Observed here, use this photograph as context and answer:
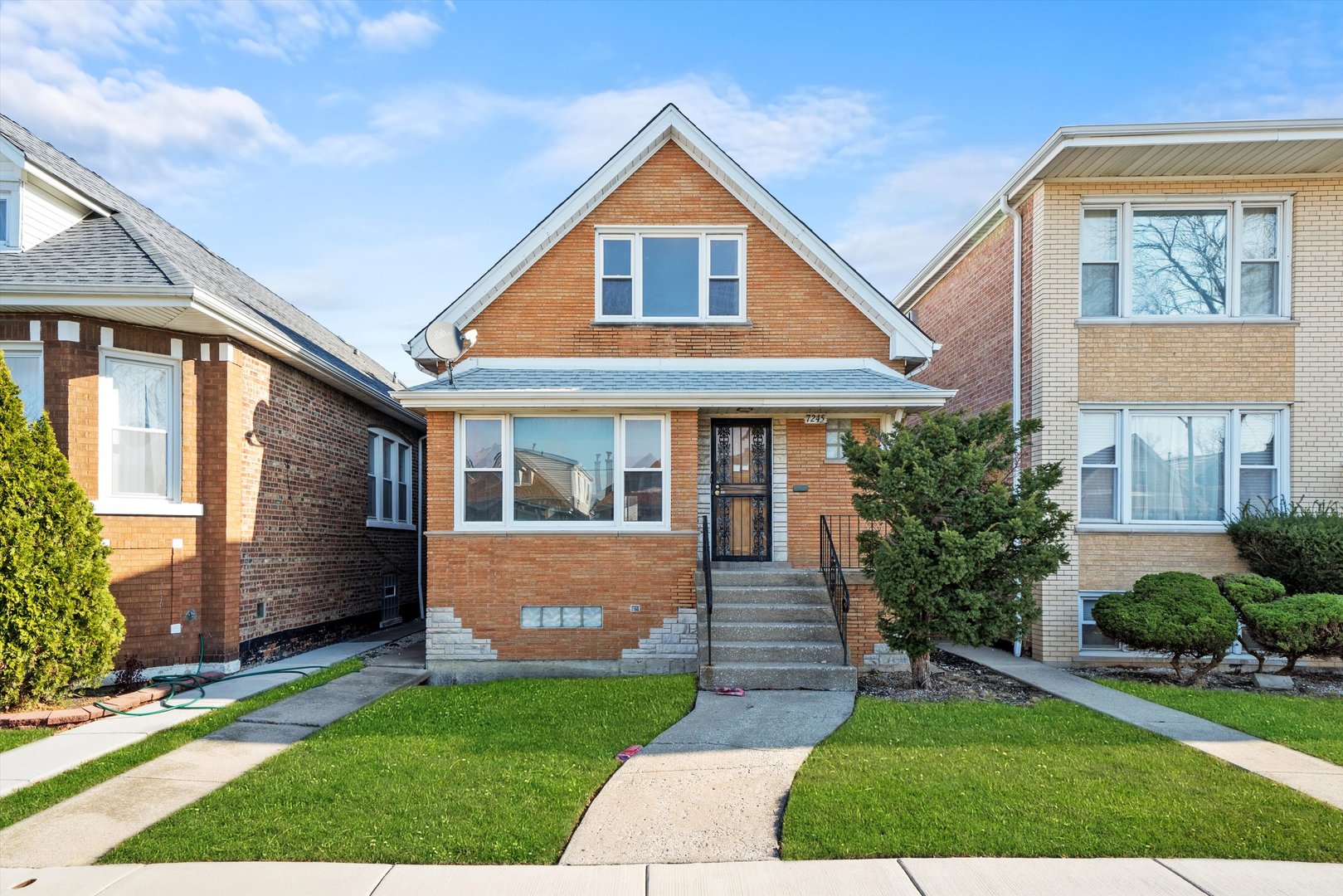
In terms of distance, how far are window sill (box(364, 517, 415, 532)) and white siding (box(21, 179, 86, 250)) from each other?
637cm

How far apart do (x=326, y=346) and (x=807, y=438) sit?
9796mm

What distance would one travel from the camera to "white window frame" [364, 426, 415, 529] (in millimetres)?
15383

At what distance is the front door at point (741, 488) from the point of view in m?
11.5

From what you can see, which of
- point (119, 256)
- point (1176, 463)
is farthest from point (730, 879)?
point (1176, 463)

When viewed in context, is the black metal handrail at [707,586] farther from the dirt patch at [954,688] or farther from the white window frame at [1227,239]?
the white window frame at [1227,239]

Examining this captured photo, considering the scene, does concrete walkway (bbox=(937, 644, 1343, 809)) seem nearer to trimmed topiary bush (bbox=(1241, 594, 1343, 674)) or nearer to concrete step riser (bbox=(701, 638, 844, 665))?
trimmed topiary bush (bbox=(1241, 594, 1343, 674))

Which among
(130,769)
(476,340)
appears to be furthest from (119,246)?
(130,769)

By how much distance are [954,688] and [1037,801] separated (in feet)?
13.3

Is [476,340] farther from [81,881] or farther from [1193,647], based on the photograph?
[1193,647]

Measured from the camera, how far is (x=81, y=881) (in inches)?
179

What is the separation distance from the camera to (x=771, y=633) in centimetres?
991

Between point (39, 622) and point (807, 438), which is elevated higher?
point (807, 438)

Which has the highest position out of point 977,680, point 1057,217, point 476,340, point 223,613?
point 1057,217

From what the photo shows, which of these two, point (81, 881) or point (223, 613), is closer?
point (81, 881)
